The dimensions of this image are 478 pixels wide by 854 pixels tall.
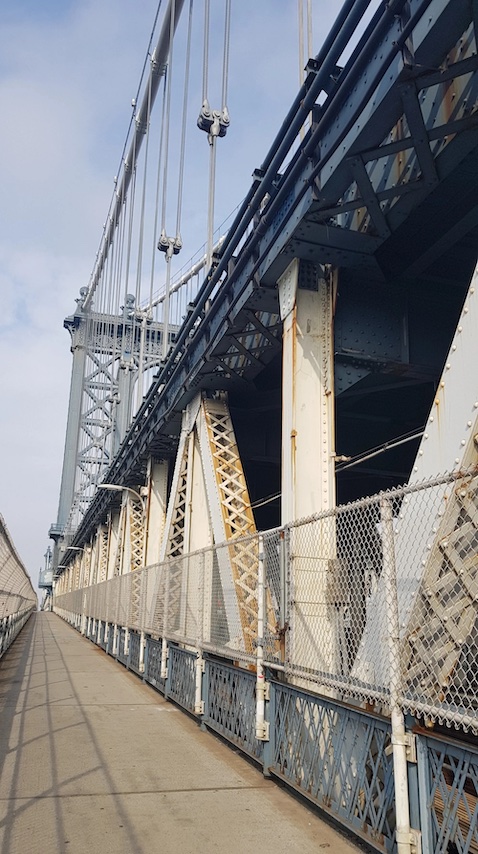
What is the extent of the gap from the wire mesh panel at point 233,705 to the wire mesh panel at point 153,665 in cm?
325

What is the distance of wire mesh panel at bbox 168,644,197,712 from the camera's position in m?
9.16

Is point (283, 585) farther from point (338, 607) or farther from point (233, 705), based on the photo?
point (233, 705)

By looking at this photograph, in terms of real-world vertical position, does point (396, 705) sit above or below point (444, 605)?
below

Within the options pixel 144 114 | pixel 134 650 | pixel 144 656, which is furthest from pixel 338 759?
pixel 144 114

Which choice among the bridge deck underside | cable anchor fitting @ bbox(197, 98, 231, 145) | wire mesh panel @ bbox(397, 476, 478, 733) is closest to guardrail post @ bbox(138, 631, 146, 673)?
the bridge deck underside

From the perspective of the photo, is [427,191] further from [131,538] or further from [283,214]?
[131,538]

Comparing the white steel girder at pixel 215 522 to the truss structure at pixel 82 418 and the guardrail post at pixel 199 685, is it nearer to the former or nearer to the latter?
the guardrail post at pixel 199 685

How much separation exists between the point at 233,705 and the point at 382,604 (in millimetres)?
3455

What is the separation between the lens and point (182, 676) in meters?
9.81

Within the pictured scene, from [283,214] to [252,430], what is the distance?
6.68 m

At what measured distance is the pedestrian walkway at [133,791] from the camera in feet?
14.2

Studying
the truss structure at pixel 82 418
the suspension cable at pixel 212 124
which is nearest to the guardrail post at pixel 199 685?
the suspension cable at pixel 212 124

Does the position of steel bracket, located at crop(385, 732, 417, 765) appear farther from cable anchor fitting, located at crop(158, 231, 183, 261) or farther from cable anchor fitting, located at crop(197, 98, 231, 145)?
cable anchor fitting, located at crop(158, 231, 183, 261)

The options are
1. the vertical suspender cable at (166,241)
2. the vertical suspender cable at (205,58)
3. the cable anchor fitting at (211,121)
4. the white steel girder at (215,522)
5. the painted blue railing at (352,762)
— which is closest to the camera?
the painted blue railing at (352,762)
